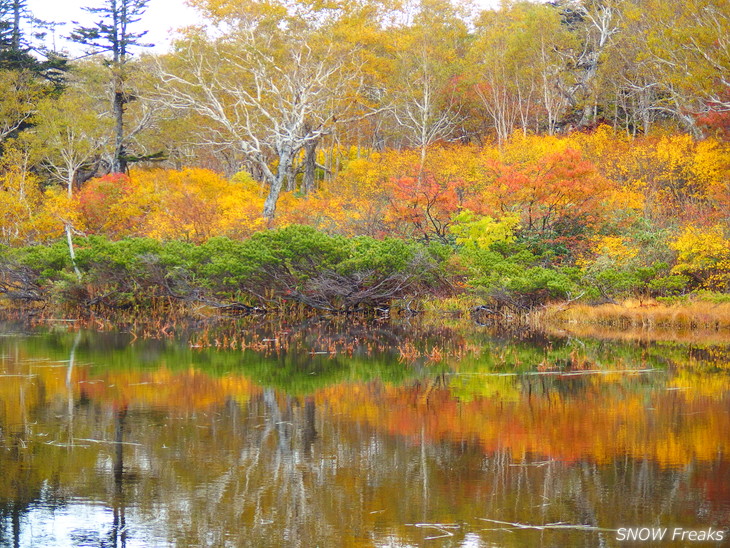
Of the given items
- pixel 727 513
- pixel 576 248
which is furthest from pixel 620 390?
pixel 576 248

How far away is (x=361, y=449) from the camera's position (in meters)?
8.80

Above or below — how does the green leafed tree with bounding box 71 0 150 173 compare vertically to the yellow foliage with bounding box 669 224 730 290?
above

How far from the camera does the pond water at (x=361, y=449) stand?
6531mm

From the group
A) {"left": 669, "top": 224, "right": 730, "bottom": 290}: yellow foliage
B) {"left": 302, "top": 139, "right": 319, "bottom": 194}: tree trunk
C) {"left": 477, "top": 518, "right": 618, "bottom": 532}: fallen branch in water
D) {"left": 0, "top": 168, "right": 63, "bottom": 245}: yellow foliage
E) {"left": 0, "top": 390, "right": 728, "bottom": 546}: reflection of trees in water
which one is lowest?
{"left": 477, "top": 518, "right": 618, "bottom": 532}: fallen branch in water

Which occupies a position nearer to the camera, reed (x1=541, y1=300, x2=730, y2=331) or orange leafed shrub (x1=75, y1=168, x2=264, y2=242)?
reed (x1=541, y1=300, x2=730, y2=331)

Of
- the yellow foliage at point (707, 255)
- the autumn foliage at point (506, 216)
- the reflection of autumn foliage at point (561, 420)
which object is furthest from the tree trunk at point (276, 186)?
the reflection of autumn foliage at point (561, 420)

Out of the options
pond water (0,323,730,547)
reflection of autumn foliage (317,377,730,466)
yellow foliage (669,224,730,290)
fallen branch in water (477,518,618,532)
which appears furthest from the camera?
yellow foliage (669,224,730,290)

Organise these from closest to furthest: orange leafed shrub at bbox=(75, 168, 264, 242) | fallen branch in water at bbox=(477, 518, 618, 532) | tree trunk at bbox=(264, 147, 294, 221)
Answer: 1. fallen branch in water at bbox=(477, 518, 618, 532)
2. orange leafed shrub at bbox=(75, 168, 264, 242)
3. tree trunk at bbox=(264, 147, 294, 221)

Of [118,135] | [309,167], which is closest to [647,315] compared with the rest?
[309,167]

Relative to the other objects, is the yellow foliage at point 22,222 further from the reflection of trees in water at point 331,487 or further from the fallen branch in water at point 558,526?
the fallen branch in water at point 558,526

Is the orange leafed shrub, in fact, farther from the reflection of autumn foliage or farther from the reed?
the reflection of autumn foliage

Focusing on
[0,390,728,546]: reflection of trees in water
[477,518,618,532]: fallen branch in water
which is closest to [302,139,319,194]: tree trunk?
[0,390,728,546]: reflection of trees in water

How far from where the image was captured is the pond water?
653cm

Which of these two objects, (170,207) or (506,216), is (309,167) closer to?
(170,207)
